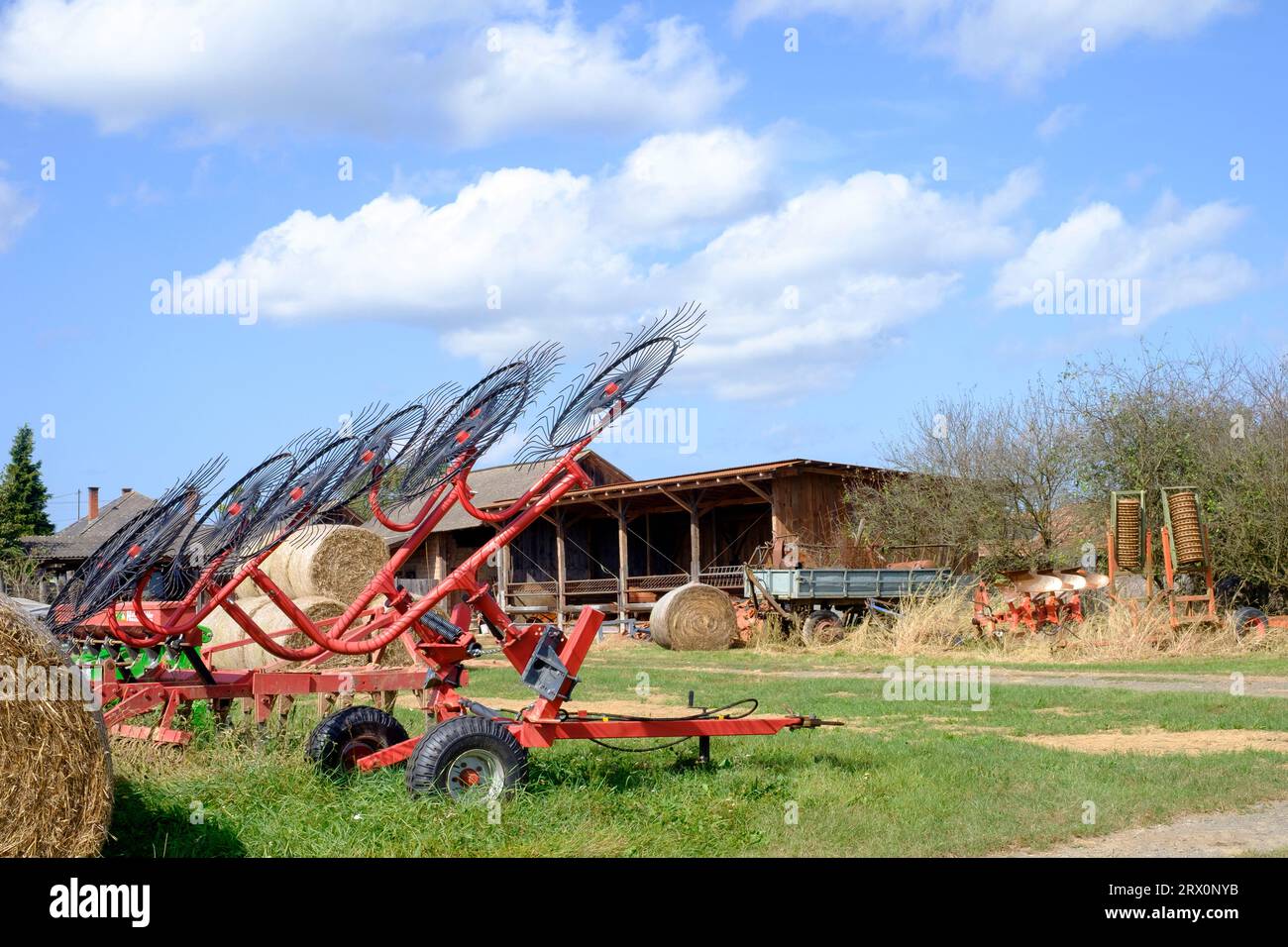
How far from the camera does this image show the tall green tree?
43375 millimetres

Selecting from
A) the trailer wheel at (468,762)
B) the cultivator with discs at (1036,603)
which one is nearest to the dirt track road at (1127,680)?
the cultivator with discs at (1036,603)

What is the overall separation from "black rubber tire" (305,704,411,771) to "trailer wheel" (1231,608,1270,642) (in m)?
15.9

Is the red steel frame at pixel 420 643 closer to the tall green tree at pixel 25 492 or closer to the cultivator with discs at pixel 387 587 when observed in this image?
the cultivator with discs at pixel 387 587

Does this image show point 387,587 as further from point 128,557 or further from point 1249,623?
point 1249,623

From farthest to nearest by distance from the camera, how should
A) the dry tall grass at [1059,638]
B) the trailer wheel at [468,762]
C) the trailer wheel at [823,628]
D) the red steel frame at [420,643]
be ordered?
the trailer wheel at [823,628]
the dry tall grass at [1059,638]
the red steel frame at [420,643]
the trailer wheel at [468,762]

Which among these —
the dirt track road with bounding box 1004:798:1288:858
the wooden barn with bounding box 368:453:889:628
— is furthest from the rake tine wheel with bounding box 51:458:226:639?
the wooden barn with bounding box 368:453:889:628

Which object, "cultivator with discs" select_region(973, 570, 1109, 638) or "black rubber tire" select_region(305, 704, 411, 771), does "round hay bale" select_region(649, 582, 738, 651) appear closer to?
"cultivator with discs" select_region(973, 570, 1109, 638)

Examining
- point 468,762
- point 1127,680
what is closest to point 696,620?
point 1127,680

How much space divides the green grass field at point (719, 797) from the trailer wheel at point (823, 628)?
12.3 metres

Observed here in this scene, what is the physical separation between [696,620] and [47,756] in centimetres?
1977

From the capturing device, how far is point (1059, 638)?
19406 millimetres

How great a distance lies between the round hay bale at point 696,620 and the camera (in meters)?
24.1

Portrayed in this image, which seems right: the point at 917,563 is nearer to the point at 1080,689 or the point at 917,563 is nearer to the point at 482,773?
the point at 1080,689

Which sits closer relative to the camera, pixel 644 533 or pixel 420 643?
pixel 420 643
